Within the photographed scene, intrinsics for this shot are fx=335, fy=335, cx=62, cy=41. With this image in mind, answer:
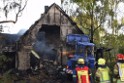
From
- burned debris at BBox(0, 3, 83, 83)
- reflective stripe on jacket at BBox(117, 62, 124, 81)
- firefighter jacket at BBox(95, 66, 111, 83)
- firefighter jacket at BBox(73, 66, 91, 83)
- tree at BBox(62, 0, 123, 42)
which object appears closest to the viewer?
firefighter jacket at BBox(95, 66, 111, 83)

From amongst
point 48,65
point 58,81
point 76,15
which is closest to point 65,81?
point 58,81

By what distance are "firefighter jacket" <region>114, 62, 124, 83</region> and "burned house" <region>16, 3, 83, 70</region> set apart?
668 inches

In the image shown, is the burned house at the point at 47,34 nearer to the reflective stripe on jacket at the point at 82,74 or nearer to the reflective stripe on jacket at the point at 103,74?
the reflective stripe on jacket at the point at 82,74

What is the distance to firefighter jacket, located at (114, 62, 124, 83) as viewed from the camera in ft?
41.6

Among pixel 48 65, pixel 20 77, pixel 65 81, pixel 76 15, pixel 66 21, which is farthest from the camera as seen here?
pixel 76 15

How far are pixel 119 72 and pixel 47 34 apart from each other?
21785mm

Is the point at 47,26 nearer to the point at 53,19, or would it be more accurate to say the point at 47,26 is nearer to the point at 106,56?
the point at 53,19

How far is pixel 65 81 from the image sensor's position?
22734 mm

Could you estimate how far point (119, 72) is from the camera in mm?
12766

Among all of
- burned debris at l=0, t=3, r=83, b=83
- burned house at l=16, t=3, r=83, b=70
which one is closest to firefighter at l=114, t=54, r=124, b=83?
burned debris at l=0, t=3, r=83, b=83

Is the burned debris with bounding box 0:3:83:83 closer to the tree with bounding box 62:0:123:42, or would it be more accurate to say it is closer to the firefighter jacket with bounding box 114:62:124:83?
the tree with bounding box 62:0:123:42

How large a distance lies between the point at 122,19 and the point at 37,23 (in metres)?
15.4

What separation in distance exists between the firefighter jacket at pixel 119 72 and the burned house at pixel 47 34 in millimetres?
16979

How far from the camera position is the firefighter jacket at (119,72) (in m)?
12.7
